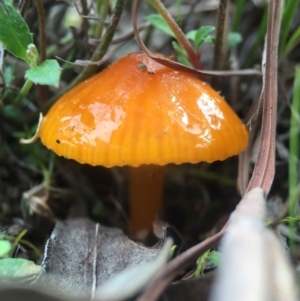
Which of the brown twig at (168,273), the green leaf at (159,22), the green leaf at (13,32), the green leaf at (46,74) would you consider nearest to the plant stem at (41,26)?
the green leaf at (13,32)

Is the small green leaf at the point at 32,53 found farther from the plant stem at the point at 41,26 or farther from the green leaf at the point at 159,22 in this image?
the green leaf at the point at 159,22

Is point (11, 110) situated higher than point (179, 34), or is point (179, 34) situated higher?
point (179, 34)

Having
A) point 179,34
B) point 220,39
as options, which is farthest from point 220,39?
point 179,34

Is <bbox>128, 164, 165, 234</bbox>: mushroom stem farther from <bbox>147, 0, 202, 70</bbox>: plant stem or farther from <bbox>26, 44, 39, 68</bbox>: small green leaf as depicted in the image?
<bbox>26, 44, 39, 68</bbox>: small green leaf

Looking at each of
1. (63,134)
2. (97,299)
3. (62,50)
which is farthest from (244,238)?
(62,50)

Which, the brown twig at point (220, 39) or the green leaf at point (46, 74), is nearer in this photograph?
the green leaf at point (46, 74)

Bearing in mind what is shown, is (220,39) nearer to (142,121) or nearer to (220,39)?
(220,39)

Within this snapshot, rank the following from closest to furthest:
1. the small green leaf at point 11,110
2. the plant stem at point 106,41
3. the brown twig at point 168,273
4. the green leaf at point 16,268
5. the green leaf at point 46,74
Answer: the brown twig at point 168,273 < the green leaf at point 16,268 < the green leaf at point 46,74 < the plant stem at point 106,41 < the small green leaf at point 11,110
